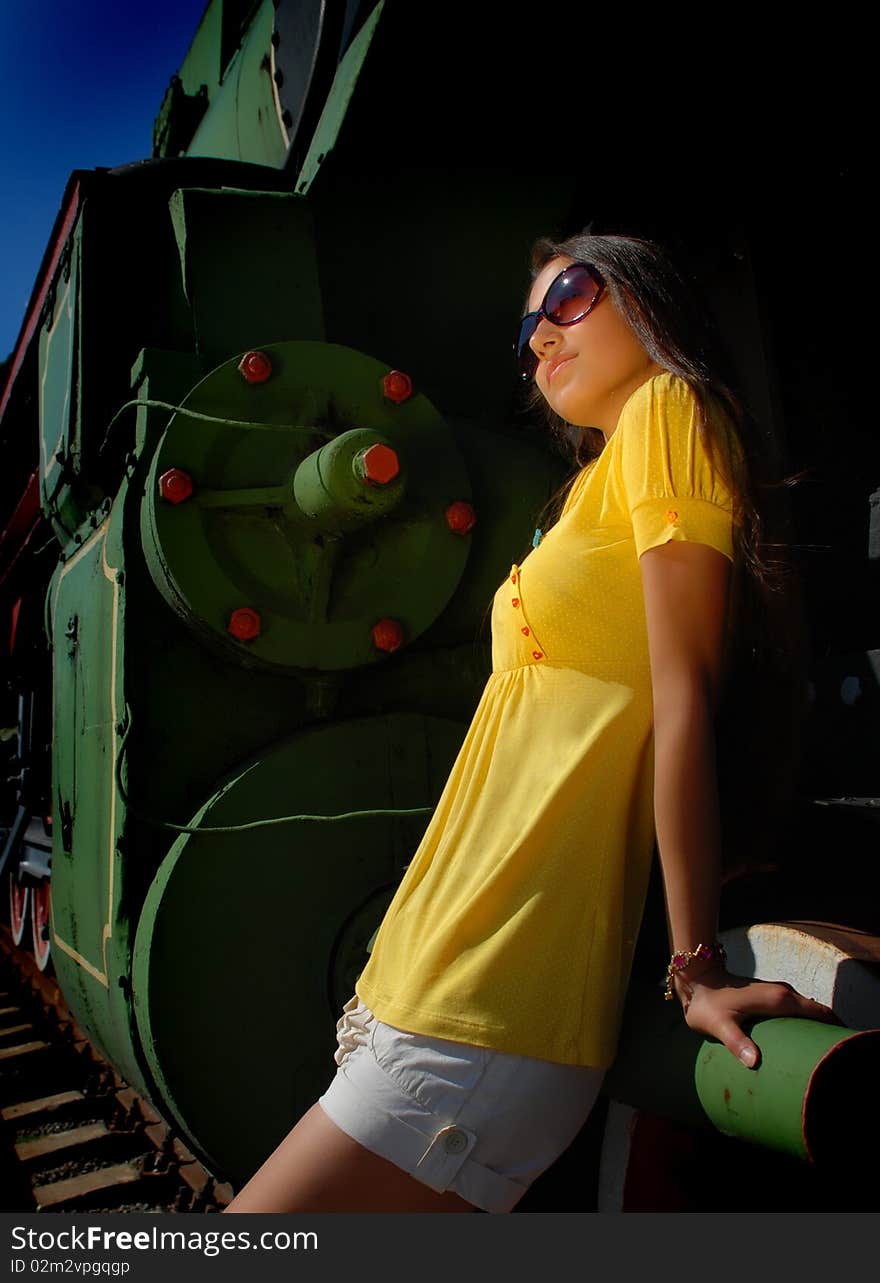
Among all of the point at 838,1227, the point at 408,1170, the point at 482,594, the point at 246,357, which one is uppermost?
the point at 246,357

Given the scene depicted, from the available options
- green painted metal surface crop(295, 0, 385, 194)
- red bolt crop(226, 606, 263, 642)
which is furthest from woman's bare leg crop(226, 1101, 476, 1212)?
green painted metal surface crop(295, 0, 385, 194)

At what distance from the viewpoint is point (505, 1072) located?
3.26 ft

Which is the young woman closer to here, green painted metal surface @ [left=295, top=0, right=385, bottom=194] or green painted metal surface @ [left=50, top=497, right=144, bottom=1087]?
green painted metal surface @ [left=50, top=497, right=144, bottom=1087]

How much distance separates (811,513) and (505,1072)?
1134 mm

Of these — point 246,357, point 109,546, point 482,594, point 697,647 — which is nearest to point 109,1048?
point 109,546

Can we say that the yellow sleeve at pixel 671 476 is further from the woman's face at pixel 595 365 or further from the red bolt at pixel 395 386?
the red bolt at pixel 395 386

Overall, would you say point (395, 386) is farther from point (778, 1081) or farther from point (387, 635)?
point (778, 1081)

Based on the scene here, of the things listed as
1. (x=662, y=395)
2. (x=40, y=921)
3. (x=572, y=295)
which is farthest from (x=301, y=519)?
(x=40, y=921)

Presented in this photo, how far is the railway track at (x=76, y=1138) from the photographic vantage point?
2.36 meters

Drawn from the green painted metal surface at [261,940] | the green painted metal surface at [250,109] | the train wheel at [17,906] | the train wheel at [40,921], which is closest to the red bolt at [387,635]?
the green painted metal surface at [261,940]

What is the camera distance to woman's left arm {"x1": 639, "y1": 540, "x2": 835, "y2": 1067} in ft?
3.08

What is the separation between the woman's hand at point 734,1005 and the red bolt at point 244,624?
1.21m

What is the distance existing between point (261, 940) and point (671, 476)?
4.12 ft

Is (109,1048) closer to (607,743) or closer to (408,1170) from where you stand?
(408,1170)
